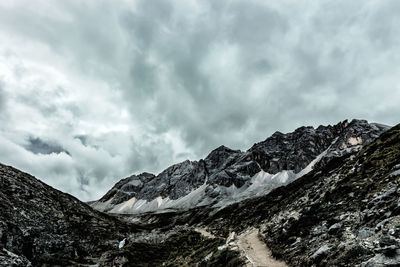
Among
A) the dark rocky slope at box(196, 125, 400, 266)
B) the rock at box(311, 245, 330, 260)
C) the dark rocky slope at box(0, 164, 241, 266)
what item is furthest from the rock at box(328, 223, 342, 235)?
the dark rocky slope at box(0, 164, 241, 266)

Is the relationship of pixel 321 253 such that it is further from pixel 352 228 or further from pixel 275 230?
pixel 275 230

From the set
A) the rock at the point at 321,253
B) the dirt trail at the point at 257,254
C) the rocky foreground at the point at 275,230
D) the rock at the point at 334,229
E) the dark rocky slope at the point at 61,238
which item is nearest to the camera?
the rocky foreground at the point at 275,230

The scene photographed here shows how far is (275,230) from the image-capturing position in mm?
32562

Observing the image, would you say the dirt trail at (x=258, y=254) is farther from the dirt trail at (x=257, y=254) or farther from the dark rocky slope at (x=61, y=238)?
the dark rocky slope at (x=61, y=238)

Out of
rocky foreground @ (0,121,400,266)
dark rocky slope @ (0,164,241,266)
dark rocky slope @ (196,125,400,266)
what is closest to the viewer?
dark rocky slope @ (196,125,400,266)

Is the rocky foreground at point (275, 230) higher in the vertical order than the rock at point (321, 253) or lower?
higher

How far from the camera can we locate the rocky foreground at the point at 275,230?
16609mm

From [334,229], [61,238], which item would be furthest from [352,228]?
[61,238]

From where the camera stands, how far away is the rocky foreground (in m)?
16.6

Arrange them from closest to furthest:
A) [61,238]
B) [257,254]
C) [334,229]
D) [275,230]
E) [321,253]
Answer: [321,253], [334,229], [257,254], [275,230], [61,238]

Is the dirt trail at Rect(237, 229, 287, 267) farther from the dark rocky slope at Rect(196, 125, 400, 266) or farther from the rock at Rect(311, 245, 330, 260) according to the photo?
the rock at Rect(311, 245, 330, 260)

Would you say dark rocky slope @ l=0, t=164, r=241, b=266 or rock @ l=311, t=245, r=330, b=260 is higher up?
dark rocky slope @ l=0, t=164, r=241, b=266

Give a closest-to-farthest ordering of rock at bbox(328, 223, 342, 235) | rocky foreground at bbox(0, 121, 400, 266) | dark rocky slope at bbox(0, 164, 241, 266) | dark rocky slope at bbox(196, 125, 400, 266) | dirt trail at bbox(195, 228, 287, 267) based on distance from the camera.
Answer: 1. dark rocky slope at bbox(196, 125, 400, 266)
2. rocky foreground at bbox(0, 121, 400, 266)
3. rock at bbox(328, 223, 342, 235)
4. dirt trail at bbox(195, 228, 287, 267)
5. dark rocky slope at bbox(0, 164, 241, 266)

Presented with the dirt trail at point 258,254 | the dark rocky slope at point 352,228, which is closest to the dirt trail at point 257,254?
the dirt trail at point 258,254
